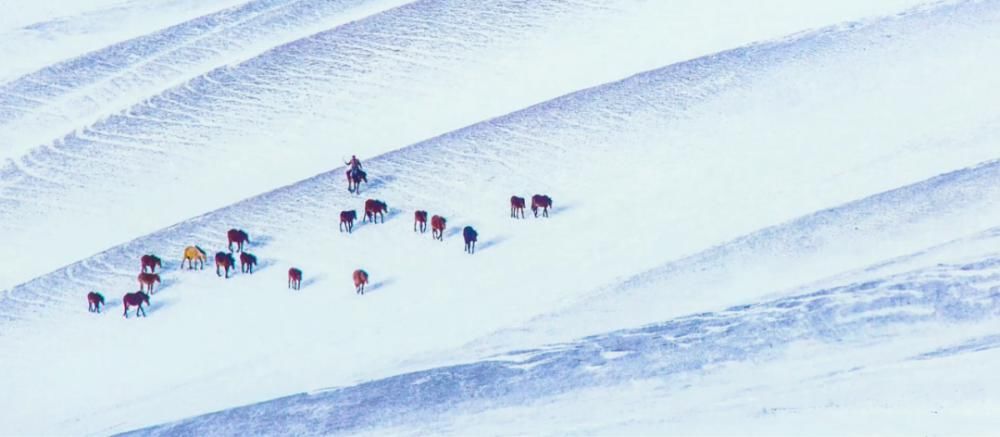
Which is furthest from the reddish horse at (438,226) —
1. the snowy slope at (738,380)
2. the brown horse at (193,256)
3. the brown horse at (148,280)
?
the brown horse at (148,280)

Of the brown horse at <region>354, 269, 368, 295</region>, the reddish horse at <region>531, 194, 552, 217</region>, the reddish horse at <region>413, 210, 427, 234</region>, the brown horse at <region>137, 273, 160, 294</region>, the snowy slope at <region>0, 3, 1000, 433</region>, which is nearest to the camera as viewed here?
the snowy slope at <region>0, 3, 1000, 433</region>

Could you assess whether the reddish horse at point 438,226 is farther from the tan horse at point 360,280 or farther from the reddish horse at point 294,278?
the reddish horse at point 294,278

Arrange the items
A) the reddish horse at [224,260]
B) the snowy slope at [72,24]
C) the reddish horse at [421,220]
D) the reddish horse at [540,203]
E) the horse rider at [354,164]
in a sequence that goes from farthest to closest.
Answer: the snowy slope at [72,24] < the horse rider at [354,164] < the reddish horse at [540,203] < the reddish horse at [421,220] < the reddish horse at [224,260]

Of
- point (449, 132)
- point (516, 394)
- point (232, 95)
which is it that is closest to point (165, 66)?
point (232, 95)

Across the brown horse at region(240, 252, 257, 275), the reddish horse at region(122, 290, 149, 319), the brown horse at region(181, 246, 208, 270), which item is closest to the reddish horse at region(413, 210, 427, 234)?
the brown horse at region(240, 252, 257, 275)

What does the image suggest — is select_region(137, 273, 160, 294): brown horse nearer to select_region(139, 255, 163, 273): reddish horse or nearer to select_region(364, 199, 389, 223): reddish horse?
select_region(139, 255, 163, 273): reddish horse

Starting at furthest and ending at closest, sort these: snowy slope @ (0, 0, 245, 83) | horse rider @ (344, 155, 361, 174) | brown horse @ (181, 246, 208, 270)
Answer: snowy slope @ (0, 0, 245, 83) → horse rider @ (344, 155, 361, 174) → brown horse @ (181, 246, 208, 270)
